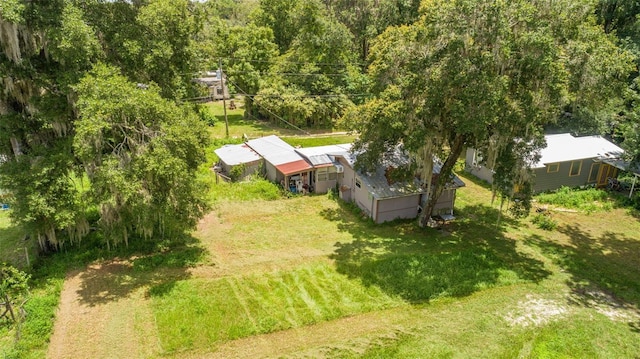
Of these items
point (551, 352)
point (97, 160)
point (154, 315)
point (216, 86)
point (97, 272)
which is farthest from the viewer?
point (216, 86)

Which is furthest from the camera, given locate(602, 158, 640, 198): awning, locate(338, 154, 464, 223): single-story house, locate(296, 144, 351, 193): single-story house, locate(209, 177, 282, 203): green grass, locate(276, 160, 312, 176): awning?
locate(296, 144, 351, 193): single-story house

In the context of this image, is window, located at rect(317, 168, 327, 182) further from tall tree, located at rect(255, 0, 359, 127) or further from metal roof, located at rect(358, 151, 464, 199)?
tall tree, located at rect(255, 0, 359, 127)

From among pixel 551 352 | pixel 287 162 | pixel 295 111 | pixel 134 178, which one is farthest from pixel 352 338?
pixel 295 111

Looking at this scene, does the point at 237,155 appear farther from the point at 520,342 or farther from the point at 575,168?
the point at 575,168

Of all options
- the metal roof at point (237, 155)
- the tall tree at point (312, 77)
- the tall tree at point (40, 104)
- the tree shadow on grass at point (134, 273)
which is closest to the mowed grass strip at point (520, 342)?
the tree shadow on grass at point (134, 273)

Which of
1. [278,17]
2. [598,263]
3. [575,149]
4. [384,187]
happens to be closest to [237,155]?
[384,187]

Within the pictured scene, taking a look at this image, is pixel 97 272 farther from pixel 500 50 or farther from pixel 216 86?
pixel 216 86

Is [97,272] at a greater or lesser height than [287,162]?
lesser

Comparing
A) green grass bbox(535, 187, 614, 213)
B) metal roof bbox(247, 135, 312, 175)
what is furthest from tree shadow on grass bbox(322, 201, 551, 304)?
green grass bbox(535, 187, 614, 213)
